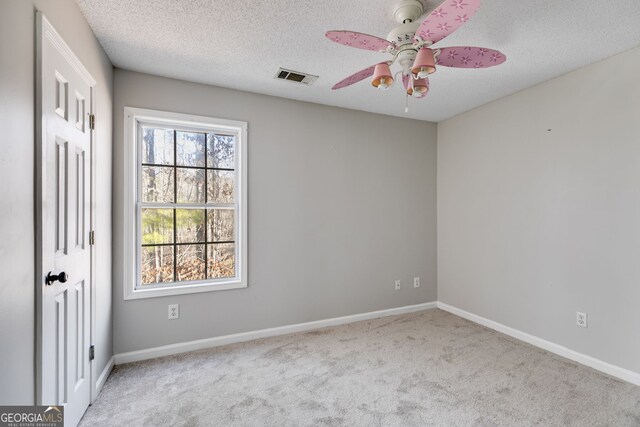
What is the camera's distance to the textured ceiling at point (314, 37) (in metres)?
1.80

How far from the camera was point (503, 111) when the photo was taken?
320cm

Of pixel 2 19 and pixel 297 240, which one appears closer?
pixel 2 19

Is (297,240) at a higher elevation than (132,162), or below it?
below

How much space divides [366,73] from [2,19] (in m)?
1.64

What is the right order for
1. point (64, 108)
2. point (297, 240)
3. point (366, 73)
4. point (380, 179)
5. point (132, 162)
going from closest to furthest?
1. point (64, 108)
2. point (366, 73)
3. point (132, 162)
4. point (297, 240)
5. point (380, 179)

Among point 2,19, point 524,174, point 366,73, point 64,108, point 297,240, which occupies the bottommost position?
point 297,240

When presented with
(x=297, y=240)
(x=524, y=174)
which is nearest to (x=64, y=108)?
(x=297, y=240)

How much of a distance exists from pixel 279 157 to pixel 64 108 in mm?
1791

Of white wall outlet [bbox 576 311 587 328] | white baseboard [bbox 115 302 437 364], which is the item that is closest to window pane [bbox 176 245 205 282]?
white baseboard [bbox 115 302 437 364]

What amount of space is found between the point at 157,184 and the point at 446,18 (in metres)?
2.55

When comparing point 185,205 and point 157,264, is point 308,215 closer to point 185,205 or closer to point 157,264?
point 185,205

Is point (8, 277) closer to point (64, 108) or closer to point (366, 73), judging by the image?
point (64, 108)

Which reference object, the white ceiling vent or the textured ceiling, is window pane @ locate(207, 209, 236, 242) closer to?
the textured ceiling

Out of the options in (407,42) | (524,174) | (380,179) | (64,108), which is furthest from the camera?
(380,179)
